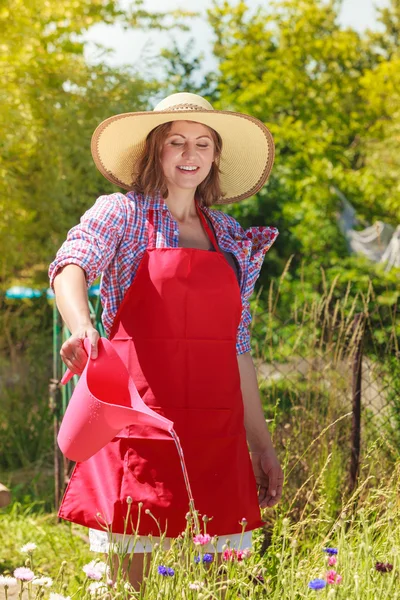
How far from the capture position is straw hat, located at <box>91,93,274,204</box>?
229 cm

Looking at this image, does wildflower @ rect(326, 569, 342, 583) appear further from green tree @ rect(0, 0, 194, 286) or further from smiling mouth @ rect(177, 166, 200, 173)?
green tree @ rect(0, 0, 194, 286)

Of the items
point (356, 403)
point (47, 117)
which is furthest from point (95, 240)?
point (47, 117)

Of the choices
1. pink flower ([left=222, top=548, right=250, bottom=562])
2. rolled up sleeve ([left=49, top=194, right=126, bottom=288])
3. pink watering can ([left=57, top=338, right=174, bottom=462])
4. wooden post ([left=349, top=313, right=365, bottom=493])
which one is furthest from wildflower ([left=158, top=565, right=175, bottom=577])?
wooden post ([left=349, top=313, right=365, bottom=493])

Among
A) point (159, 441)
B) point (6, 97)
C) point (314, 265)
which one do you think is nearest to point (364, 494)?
point (159, 441)

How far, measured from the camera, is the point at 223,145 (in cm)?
257

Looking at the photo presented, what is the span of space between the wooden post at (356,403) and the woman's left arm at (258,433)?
1.38 m

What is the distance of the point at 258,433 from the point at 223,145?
88 cm

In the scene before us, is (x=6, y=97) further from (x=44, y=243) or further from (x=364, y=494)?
(x=364, y=494)

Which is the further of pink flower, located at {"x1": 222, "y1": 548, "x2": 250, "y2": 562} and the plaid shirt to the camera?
the plaid shirt

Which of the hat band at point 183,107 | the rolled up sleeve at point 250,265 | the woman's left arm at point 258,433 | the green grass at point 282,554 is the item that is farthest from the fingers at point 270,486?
the hat band at point 183,107

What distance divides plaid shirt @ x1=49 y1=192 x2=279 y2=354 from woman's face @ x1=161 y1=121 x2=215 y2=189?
0.27 ft

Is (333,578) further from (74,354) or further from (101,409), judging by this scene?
(74,354)

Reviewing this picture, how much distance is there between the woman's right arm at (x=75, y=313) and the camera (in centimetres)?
181

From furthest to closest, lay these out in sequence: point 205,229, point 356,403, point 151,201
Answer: point 356,403 < point 205,229 < point 151,201
